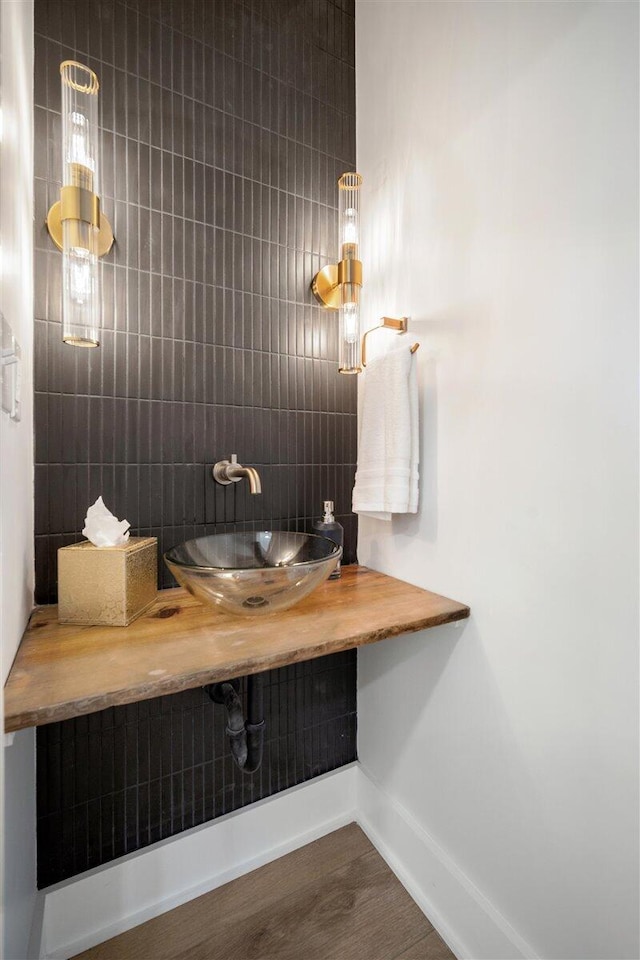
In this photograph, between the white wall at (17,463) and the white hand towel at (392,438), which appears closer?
the white wall at (17,463)

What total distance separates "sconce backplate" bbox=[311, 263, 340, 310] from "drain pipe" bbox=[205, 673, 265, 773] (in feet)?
3.78

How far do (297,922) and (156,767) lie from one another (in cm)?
56

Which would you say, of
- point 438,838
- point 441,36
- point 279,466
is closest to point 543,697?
point 438,838

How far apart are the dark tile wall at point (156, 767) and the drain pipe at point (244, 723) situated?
0.75ft

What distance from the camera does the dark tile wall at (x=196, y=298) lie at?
1071mm

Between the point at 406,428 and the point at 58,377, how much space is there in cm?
90

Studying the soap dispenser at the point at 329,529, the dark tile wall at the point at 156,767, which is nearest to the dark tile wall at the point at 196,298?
the dark tile wall at the point at 156,767

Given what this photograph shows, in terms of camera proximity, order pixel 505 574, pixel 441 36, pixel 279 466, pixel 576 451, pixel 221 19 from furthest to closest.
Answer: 1. pixel 279 466
2. pixel 221 19
3. pixel 441 36
4. pixel 505 574
5. pixel 576 451

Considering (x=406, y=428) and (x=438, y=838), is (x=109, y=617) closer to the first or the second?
(x=406, y=428)

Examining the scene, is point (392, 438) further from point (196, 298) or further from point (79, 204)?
point (79, 204)

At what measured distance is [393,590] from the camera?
121cm

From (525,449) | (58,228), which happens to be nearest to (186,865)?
(525,449)

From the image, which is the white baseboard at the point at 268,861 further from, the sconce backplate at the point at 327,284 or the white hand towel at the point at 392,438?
the sconce backplate at the point at 327,284

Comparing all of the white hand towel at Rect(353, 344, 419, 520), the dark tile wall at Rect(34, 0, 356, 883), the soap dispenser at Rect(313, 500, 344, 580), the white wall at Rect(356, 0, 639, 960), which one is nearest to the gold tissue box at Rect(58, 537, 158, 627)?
the dark tile wall at Rect(34, 0, 356, 883)
